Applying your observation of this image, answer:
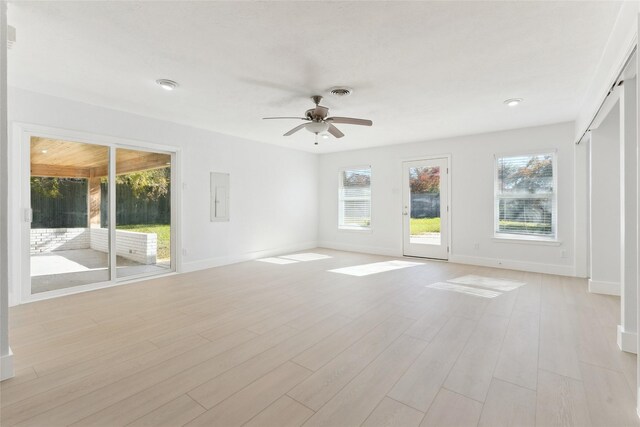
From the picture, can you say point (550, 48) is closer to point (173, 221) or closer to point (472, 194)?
point (472, 194)

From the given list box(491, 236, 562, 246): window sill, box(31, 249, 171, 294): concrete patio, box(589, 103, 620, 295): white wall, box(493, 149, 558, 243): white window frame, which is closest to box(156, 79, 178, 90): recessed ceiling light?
box(31, 249, 171, 294): concrete patio

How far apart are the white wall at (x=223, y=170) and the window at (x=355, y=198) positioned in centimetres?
79

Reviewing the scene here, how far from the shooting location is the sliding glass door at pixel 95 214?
378 cm

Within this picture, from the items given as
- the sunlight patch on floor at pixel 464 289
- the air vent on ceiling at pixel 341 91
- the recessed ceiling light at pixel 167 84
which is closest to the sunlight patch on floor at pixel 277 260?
the sunlight patch on floor at pixel 464 289

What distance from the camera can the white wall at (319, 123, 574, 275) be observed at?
16.2 ft

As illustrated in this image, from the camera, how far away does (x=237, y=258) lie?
6.07m

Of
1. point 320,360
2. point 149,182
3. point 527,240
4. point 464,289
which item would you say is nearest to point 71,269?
point 149,182

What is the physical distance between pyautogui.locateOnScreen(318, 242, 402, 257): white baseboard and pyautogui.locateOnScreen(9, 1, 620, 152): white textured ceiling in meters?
3.42

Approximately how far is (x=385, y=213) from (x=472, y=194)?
75.4 inches

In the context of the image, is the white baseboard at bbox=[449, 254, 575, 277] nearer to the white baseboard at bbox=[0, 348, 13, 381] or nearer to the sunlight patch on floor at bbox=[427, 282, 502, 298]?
the sunlight patch on floor at bbox=[427, 282, 502, 298]

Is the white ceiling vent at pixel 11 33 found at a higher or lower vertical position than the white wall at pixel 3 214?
higher

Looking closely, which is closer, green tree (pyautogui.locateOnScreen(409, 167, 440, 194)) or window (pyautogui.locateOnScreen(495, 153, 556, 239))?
window (pyautogui.locateOnScreen(495, 153, 556, 239))

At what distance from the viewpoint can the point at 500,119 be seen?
4742 millimetres

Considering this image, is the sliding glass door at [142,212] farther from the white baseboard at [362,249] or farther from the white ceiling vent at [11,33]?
the white baseboard at [362,249]
